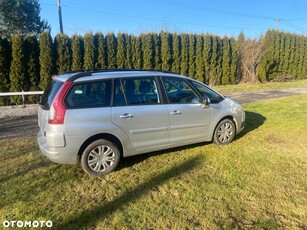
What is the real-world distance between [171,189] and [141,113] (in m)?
1.37

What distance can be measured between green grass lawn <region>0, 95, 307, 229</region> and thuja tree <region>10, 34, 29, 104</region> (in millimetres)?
6202

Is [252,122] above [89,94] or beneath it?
beneath

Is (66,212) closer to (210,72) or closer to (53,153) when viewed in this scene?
(53,153)

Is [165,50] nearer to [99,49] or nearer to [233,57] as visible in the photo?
[99,49]

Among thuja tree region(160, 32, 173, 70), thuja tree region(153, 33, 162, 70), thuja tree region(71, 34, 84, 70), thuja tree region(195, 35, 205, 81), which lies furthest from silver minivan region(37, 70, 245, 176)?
thuja tree region(195, 35, 205, 81)

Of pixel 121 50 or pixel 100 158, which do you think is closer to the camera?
pixel 100 158

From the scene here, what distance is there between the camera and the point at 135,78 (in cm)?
448

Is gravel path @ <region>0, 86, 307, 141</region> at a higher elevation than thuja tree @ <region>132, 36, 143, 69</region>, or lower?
lower

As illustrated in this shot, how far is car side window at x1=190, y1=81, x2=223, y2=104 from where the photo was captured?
5.23m

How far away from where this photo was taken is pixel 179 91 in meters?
4.98

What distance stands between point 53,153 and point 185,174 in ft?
6.86

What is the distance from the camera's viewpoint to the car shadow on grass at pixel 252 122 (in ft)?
21.3

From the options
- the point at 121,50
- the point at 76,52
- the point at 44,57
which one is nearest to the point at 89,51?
the point at 76,52

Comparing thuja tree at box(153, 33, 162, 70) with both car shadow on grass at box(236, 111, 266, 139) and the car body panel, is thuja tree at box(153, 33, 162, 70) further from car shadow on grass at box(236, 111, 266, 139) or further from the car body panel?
the car body panel
